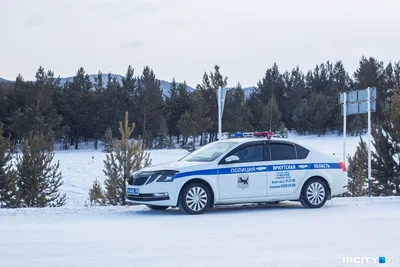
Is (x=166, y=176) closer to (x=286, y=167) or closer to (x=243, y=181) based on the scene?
(x=243, y=181)

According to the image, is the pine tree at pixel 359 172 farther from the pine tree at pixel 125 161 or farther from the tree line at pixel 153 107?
the tree line at pixel 153 107

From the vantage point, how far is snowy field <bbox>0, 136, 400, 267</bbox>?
23.4ft

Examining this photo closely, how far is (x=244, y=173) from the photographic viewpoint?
1198 cm

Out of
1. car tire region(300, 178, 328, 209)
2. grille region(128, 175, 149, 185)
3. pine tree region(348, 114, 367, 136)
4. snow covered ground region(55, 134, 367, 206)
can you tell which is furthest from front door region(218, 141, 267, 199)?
pine tree region(348, 114, 367, 136)

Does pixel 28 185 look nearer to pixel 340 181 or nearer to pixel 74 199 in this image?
pixel 74 199

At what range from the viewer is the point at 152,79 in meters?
67.9

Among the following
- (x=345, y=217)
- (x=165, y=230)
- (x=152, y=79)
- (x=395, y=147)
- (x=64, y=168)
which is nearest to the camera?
(x=165, y=230)

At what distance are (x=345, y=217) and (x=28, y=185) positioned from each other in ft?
54.3

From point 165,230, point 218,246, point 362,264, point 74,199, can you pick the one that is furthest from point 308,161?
point 74,199

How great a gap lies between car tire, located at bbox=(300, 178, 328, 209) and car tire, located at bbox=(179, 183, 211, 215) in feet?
7.83

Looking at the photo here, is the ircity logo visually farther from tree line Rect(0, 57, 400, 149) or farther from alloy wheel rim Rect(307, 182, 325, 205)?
tree line Rect(0, 57, 400, 149)

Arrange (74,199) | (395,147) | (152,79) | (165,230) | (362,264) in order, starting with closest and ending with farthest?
(362,264), (165,230), (395,147), (74,199), (152,79)

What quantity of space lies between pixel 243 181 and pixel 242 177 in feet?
0.29

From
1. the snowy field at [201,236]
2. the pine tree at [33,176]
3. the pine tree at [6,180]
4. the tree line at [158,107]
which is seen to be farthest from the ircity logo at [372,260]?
the tree line at [158,107]
